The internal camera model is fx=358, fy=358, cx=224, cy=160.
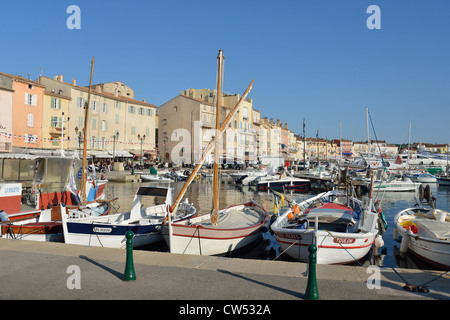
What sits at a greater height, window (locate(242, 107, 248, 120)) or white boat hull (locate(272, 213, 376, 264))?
window (locate(242, 107, 248, 120))

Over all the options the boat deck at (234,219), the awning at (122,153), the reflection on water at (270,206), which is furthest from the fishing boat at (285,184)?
the boat deck at (234,219)

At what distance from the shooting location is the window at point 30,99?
45438 millimetres

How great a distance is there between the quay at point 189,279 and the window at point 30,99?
42407mm

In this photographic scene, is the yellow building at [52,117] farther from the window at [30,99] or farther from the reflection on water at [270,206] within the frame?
the reflection on water at [270,206]

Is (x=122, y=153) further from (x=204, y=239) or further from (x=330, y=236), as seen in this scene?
(x=330, y=236)

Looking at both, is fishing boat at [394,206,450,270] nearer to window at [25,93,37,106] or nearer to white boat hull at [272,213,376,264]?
white boat hull at [272,213,376,264]

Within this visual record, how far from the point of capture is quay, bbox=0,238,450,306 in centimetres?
641

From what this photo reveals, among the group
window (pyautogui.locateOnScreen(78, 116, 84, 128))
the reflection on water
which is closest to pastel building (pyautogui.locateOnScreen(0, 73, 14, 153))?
window (pyautogui.locateOnScreen(78, 116, 84, 128))

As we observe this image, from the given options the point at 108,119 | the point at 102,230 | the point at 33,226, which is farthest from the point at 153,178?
A: the point at 102,230

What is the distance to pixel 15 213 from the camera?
1442 centimetres

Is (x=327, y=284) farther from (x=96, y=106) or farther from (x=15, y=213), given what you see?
(x=96, y=106)

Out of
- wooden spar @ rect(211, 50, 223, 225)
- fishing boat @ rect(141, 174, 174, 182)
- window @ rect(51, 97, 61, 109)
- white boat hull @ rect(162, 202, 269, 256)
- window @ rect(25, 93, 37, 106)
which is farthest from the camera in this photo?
window @ rect(51, 97, 61, 109)

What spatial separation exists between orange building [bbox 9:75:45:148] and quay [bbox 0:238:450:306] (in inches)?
1572
